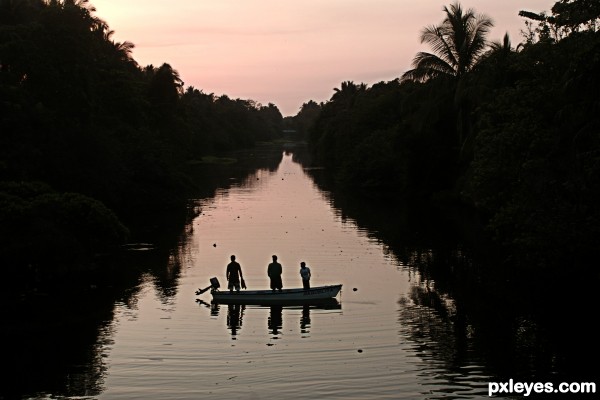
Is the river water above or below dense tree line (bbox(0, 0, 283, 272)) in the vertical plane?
below

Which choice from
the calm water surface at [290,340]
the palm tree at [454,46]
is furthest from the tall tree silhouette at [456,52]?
the calm water surface at [290,340]

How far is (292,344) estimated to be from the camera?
25.9 meters

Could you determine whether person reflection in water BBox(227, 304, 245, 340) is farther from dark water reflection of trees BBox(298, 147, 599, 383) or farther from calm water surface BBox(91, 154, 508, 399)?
dark water reflection of trees BBox(298, 147, 599, 383)

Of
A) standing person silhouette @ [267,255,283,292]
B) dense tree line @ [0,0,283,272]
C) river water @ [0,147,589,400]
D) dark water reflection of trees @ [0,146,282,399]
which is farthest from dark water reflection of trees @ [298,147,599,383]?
dense tree line @ [0,0,283,272]

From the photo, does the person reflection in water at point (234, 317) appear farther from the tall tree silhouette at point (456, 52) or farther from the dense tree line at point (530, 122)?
the tall tree silhouette at point (456, 52)

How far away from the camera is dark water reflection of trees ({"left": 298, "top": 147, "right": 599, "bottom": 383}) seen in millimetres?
23422

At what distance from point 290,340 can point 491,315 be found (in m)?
7.73

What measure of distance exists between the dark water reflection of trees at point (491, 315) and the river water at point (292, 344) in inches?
3.7

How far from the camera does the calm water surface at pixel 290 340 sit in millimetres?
21219

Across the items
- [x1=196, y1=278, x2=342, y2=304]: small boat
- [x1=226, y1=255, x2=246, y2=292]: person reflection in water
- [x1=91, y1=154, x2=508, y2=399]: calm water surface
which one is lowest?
[x1=91, y1=154, x2=508, y2=399]: calm water surface

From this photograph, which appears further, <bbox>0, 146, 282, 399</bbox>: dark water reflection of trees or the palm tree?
the palm tree

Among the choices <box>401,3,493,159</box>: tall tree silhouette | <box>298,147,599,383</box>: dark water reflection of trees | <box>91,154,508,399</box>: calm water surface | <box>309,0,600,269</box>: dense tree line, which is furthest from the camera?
<box>401,3,493,159</box>: tall tree silhouette

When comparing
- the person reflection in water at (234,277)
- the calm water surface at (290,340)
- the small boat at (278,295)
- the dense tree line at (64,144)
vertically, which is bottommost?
the calm water surface at (290,340)

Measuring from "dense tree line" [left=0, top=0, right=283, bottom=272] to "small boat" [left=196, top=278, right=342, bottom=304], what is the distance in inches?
339
